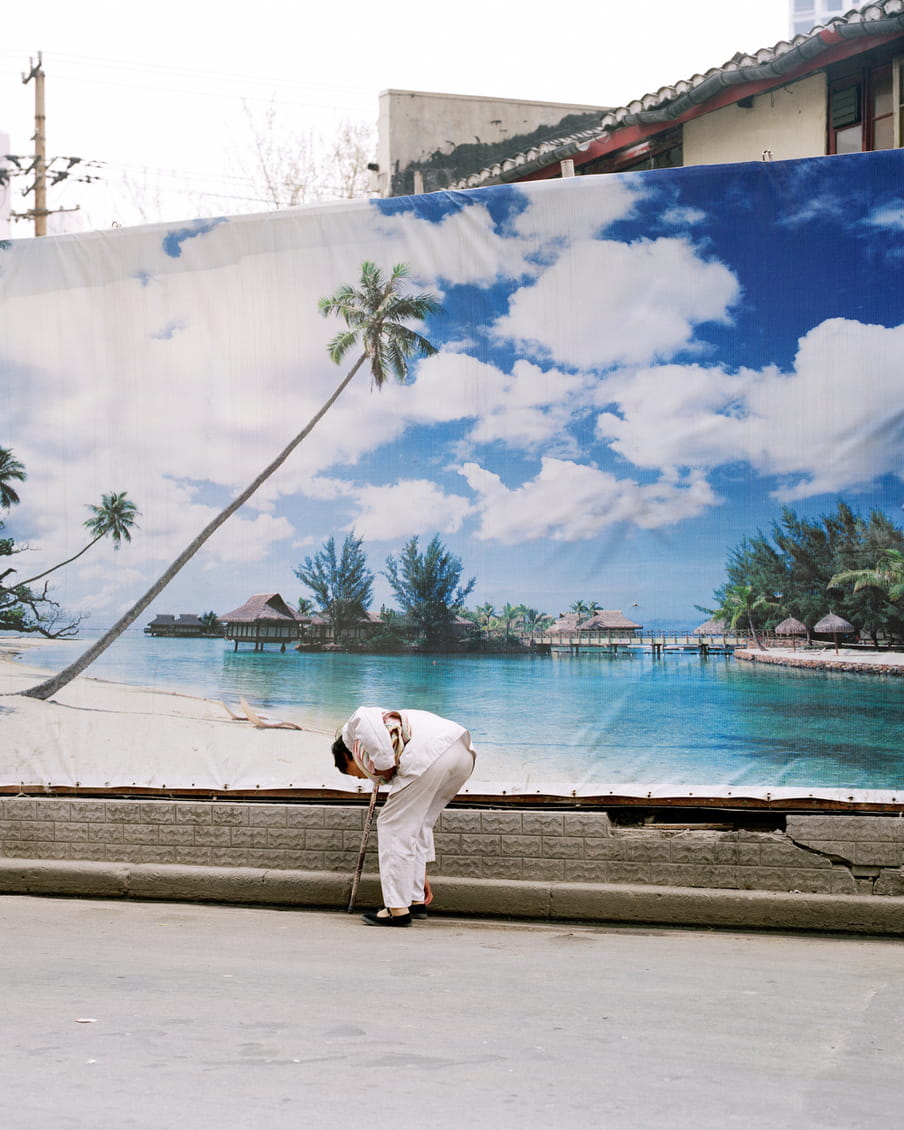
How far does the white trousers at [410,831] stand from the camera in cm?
716

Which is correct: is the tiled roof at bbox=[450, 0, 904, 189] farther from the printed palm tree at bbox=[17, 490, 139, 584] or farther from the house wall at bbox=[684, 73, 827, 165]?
the printed palm tree at bbox=[17, 490, 139, 584]

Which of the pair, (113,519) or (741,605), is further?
(113,519)

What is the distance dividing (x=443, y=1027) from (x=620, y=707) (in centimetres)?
312

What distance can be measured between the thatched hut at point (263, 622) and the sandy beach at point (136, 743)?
49cm

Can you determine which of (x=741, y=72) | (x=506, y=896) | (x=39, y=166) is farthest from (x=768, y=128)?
(x=39, y=166)

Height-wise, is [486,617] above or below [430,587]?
below

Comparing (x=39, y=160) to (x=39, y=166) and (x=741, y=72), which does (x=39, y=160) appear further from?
(x=741, y=72)


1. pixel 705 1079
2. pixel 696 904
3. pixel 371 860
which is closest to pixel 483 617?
pixel 371 860

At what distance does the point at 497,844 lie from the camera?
24.8 feet

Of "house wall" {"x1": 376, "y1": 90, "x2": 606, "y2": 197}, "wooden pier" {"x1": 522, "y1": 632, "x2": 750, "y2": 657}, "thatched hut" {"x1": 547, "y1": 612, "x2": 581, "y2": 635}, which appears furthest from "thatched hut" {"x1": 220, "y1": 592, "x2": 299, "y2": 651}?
"house wall" {"x1": 376, "y1": 90, "x2": 606, "y2": 197}

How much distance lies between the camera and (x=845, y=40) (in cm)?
1003

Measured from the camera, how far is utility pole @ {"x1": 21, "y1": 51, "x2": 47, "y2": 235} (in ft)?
87.5

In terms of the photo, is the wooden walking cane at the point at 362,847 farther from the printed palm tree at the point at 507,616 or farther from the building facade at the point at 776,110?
the building facade at the point at 776,110

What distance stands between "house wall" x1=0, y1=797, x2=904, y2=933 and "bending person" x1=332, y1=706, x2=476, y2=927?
1.24 feet
